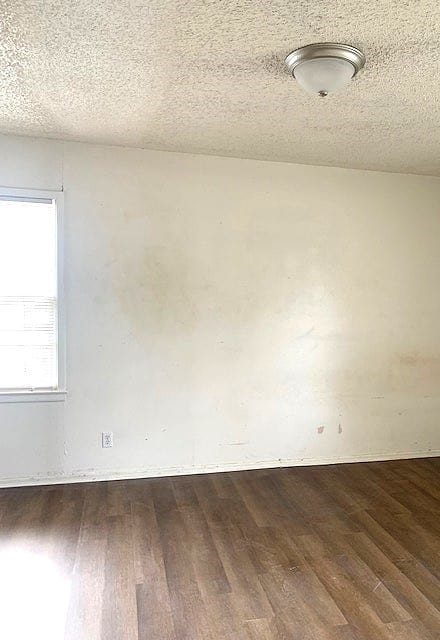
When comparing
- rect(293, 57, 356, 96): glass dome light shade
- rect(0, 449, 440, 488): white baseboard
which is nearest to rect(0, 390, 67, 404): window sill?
rect(0, 449, 440, 488): white baseboard

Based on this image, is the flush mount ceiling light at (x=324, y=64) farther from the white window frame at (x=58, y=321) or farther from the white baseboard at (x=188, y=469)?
the white baseboard at (x=188, y=469)

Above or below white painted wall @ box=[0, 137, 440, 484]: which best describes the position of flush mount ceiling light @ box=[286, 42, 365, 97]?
above

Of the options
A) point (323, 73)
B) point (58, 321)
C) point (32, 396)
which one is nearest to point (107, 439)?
point (32, 396)

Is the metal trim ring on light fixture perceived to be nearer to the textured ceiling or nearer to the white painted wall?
the textured ceiling

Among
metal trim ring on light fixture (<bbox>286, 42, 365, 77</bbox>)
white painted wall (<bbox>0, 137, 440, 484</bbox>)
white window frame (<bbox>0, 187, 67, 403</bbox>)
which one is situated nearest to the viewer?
metal trim ring on light fixture (<bbox>286, 42, 365, 77</bbox>)

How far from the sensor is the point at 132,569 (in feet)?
7.86

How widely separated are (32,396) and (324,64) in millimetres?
2846

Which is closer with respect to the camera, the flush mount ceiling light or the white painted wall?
the flush mount ceiling light

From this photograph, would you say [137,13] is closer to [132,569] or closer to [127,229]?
[127,229]

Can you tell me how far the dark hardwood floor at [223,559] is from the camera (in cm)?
201

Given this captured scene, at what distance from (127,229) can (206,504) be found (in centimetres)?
208

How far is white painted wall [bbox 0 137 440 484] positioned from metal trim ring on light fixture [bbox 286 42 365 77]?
64.7 inches

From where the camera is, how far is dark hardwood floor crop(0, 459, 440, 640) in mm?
2008

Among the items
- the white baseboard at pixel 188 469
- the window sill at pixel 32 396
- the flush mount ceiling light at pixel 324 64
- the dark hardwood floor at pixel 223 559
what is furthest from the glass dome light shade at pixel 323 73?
the white baseboard at pixel 188 469
